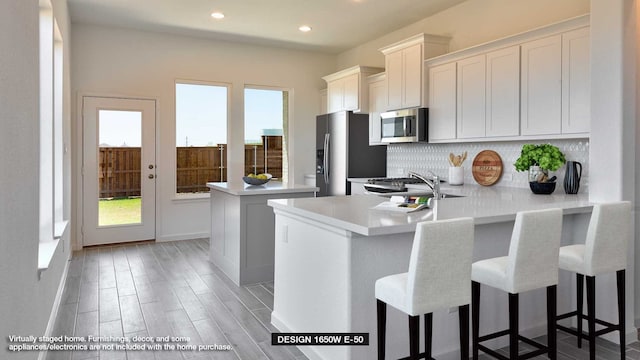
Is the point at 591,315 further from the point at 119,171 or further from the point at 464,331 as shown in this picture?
the point at 119,171

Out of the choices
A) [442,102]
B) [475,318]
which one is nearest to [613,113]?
[475,318]

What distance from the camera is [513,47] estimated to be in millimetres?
3896

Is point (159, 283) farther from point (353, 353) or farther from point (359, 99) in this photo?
point (359, 99)

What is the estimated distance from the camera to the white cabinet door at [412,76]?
16.1ft

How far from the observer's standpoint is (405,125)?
5.07 metres

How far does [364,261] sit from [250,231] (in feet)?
7.14

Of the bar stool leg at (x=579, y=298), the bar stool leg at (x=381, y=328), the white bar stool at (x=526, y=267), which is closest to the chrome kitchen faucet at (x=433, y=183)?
the white bar stool at (x=526, y=267)

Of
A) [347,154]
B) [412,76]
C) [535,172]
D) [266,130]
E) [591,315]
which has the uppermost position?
[412,76]

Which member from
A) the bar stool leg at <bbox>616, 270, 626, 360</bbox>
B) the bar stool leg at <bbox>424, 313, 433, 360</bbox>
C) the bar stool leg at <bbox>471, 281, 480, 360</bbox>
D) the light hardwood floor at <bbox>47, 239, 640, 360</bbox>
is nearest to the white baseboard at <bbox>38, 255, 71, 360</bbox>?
the light hardwood floor at <bbox>47, 239, 640, 360</bbox>

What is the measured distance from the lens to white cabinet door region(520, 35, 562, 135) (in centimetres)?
355

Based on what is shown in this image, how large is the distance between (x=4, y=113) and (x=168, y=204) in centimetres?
492

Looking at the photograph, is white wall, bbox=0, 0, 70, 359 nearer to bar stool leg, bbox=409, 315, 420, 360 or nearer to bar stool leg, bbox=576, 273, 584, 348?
bar stool leg, bbox=409, 315, 420, 360

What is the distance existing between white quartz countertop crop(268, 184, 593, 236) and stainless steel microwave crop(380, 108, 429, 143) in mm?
1517

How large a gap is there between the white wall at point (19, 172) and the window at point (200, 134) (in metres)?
4.08
